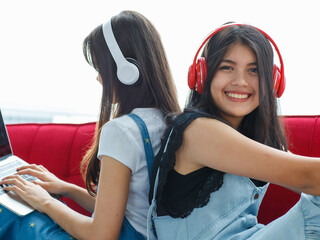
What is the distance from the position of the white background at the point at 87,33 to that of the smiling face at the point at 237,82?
2.58ft

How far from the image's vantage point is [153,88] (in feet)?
3.23

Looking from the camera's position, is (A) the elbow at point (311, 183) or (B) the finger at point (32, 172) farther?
(B) the finger at point (32, 172)

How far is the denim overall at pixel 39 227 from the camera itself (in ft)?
2.90

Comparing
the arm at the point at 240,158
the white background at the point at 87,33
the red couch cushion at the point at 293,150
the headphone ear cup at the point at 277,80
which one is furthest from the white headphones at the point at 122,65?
the white background at the point at 87,33

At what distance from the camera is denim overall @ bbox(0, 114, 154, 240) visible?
2.90ft

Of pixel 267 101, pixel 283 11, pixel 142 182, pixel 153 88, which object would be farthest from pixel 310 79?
pixel 142 182

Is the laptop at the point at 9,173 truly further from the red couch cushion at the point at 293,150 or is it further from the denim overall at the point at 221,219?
→ the red couch cushion at the point at 293,150

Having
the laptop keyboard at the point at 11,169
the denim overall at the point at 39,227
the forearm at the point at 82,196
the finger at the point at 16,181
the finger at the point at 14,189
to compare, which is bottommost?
the forearm at the point at 82,196

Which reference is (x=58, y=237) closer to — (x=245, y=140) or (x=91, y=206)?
(x=91, y=206)

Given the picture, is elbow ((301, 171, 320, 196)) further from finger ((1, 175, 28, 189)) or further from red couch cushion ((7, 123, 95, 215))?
red couch cushion ((7, 123, 95, 215))

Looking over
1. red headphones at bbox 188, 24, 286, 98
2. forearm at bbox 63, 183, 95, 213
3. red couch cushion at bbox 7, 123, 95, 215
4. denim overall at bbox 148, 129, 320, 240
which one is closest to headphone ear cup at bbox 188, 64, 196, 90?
red headphones at bbox 188, 24, 286, 98

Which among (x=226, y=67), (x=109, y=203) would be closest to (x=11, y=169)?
(x=109, y=203)

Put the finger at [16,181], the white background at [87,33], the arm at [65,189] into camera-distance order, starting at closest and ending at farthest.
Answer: the finger at [16,181] < the arm at [65,189] < the white background at [87,33]

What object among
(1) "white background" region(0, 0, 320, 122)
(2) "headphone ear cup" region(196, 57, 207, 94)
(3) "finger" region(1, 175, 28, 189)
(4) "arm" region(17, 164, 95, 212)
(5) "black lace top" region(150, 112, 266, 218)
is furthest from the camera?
(1) "white background" region(0, 0, 320, 122)
